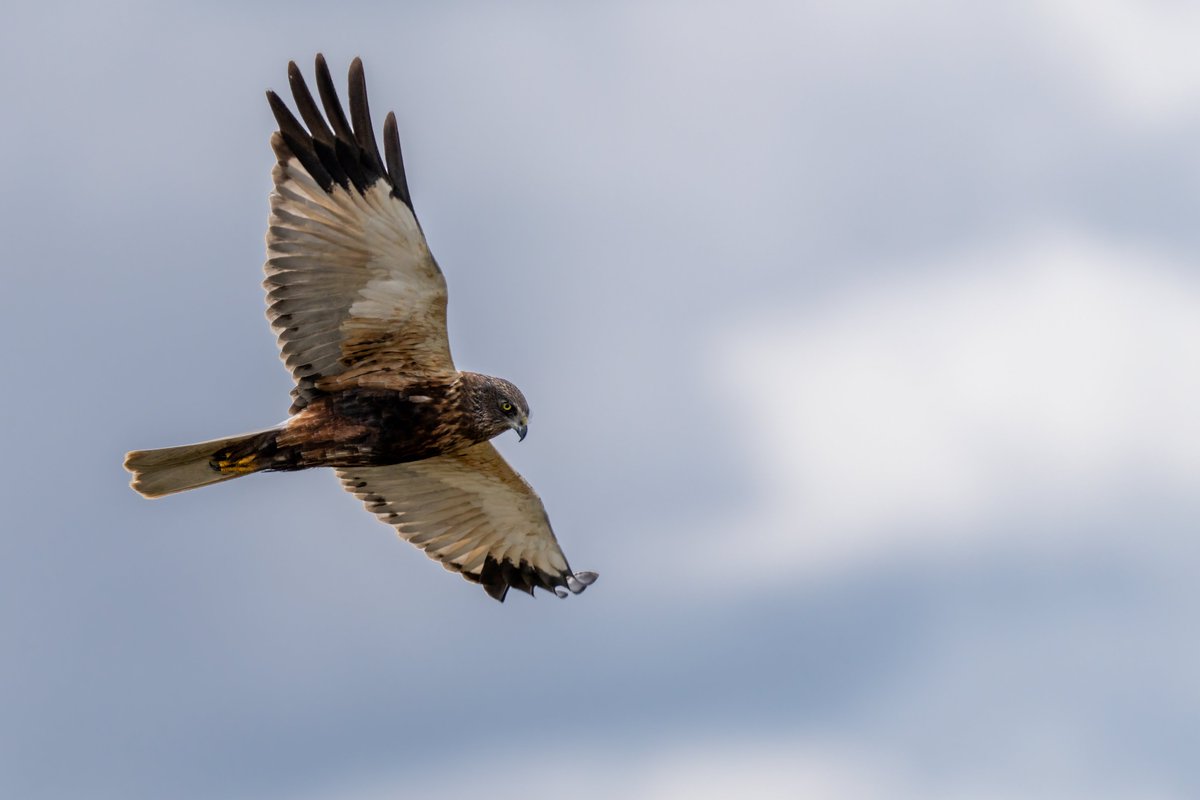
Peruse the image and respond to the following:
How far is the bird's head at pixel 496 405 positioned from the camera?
1588 centimetres

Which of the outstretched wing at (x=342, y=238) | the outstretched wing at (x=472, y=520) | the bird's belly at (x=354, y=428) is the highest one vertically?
the outstretched wing at (x=342, y=238)

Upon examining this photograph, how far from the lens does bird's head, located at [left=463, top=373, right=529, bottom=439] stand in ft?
52.1

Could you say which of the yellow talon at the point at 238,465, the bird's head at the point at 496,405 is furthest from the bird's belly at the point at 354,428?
the bird's head at the point at 496,405

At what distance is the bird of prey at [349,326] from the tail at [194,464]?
12 mm

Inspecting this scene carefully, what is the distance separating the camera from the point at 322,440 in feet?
51.2

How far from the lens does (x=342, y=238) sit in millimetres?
15266

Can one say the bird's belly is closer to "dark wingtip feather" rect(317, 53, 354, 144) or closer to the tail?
the tail

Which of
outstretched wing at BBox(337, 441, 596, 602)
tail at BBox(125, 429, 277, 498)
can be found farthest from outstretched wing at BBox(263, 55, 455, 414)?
outstretched wing at BBox(337, 441, 596, 602)

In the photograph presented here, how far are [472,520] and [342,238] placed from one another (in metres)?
3.75

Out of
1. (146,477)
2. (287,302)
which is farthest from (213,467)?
(287,302)

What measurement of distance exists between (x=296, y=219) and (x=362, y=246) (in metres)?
0.62

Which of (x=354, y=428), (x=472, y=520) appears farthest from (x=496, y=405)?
(x=472, y=520)

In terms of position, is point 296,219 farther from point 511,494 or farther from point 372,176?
point 511,494

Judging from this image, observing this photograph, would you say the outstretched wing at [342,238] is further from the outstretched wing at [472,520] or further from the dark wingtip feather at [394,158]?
the outstretched wing at [472,520]
